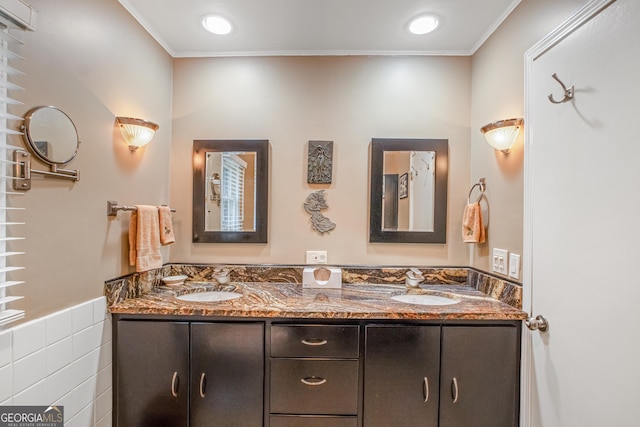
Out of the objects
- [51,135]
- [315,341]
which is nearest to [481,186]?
[315,341]

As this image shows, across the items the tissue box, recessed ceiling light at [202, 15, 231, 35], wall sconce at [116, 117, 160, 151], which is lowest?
the tissue box

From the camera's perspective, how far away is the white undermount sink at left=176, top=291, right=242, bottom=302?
1.68m

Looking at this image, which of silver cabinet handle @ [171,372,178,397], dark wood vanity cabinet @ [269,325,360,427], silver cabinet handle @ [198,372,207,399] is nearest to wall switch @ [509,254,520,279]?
dark wood vanity cabinet @ [269,325,360,427]

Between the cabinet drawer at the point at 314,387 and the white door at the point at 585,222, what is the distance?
0.86 m

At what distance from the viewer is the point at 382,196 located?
1.94m

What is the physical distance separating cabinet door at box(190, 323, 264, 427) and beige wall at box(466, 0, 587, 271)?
4.69ft

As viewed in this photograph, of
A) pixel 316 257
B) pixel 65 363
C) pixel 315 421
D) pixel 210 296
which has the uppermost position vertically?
pixel 316 257

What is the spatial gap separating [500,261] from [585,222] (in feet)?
1.89

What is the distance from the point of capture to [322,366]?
1.39 meters

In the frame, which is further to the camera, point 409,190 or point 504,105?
point 409,190

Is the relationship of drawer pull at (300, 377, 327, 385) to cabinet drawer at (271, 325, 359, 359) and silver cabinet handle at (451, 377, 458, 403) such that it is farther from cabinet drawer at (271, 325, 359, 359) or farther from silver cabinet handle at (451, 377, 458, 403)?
silver cabinet handle at (451, 377, 458, 403)

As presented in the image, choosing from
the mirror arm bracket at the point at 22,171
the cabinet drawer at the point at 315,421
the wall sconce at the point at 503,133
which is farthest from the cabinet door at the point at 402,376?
the mirror arm bracket at the point at 22,171

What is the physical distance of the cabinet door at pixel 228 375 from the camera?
1397 mm

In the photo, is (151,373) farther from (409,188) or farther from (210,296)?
(409,188)
